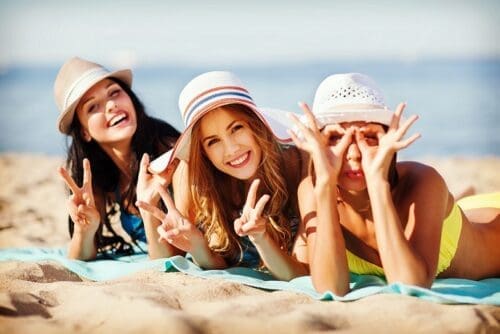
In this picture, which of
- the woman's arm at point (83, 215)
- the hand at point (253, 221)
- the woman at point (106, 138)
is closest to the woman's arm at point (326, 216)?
the hand at point (253, 221)

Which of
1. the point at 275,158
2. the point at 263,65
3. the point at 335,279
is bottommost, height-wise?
the point at 263,65

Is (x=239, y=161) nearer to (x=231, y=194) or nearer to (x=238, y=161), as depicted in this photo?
(x=238, y=161)

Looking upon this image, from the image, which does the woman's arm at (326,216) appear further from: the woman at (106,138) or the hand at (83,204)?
the woman at (106,138)

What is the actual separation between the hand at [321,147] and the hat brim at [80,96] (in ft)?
6.05

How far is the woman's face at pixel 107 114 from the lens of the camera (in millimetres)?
4590

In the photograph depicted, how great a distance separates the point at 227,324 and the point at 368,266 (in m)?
1.18

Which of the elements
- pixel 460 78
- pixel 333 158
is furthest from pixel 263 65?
pixel 333 158

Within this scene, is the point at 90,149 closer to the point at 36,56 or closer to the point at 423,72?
the point at 423,72

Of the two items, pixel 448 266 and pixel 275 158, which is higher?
pixel 275 158

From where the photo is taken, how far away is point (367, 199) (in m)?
3.44

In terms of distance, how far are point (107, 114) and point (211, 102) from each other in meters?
1.32

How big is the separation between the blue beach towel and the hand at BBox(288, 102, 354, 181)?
52 cm

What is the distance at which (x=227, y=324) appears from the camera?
8.45 feet

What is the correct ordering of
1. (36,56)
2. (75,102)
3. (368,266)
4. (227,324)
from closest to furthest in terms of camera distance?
(227,324)
(368,266)
(75,102)
(36,56)
